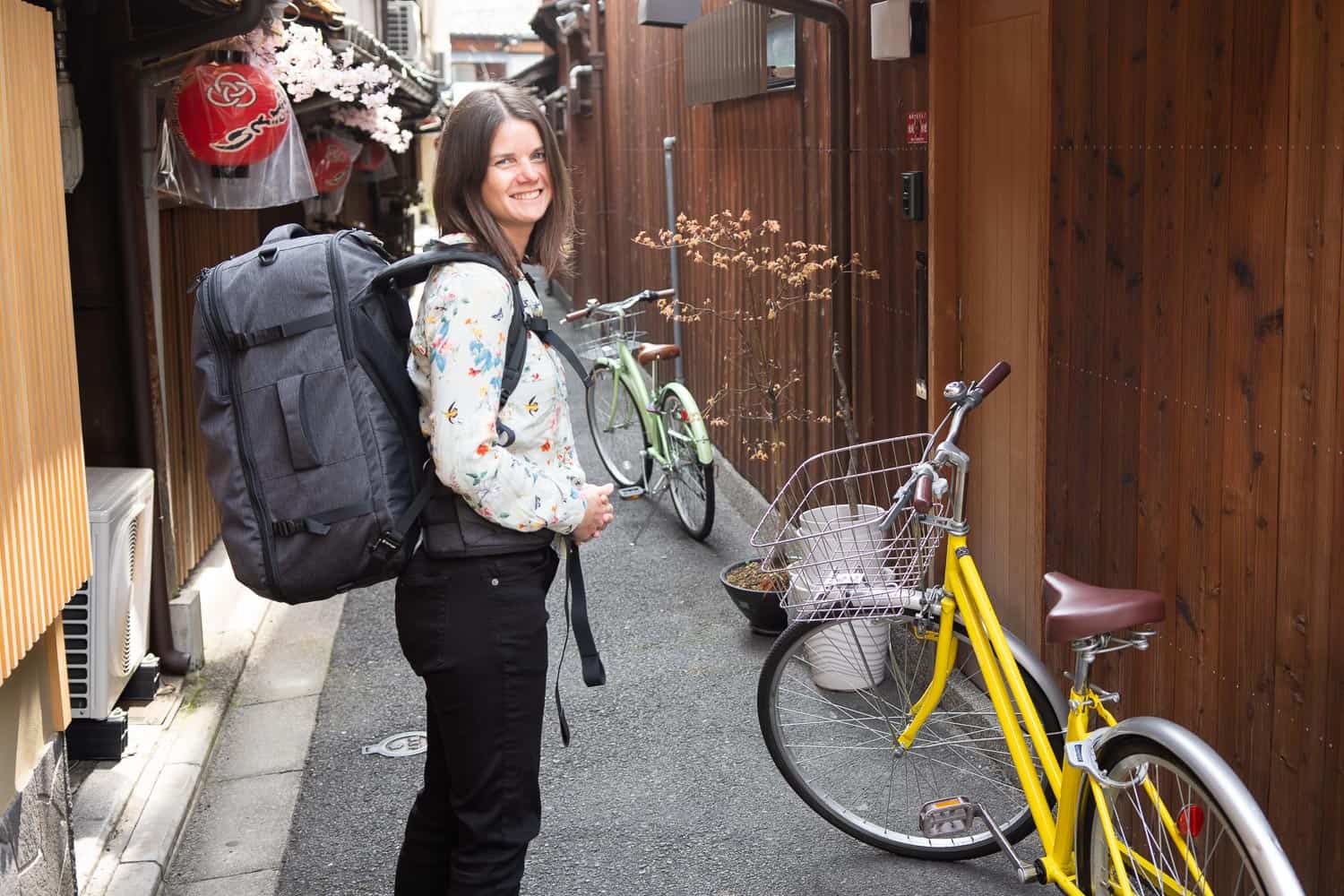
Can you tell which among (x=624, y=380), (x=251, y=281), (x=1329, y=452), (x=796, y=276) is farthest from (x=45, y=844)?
(x=624, y=380)

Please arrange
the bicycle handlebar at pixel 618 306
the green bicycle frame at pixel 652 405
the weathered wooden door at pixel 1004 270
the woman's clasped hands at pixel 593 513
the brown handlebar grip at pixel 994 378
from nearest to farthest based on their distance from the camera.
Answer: the woman's clasped hands at pixel 593 513, the brown handlebar grip at pixel 994 378, the weathered wooden door at pixel 1004 270, the green bicycle frame at pixel 652 405, the bicycle handlebar at pixel 618 306

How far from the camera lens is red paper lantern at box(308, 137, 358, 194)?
10305 millimetres

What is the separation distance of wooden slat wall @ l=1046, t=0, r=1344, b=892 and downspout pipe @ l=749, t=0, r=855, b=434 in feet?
7.62

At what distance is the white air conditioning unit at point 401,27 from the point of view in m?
21.0

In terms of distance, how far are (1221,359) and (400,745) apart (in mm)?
3667

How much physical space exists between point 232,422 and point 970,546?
3599 mm

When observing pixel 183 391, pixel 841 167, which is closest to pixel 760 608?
pixel 841 167

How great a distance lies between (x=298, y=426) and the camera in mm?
→ 3061

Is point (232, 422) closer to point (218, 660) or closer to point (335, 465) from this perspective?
point (335, 465)

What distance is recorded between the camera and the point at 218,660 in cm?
685

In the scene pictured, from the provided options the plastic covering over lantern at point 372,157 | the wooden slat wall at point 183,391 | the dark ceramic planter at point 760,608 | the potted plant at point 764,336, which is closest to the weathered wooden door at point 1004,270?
the potted plant at point 764,336

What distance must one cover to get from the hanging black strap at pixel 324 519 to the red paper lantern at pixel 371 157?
10678 mm

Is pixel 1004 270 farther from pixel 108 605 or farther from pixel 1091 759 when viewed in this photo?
pixel 108 605

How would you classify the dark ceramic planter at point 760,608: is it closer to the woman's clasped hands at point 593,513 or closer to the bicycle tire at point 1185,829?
the bicycle tire at point 1185,829
